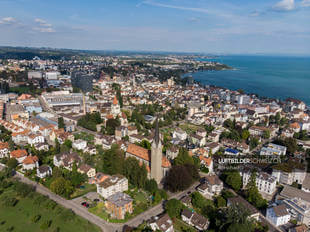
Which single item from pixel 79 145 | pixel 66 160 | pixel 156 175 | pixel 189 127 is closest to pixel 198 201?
pixel 156 175

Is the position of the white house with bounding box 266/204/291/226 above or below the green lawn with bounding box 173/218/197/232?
above

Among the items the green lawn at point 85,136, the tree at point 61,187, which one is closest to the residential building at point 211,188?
the tree at point 61,187

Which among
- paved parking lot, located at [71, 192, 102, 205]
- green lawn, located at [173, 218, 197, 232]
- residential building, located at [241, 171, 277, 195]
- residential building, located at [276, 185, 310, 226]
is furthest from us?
residential building, located at [241, 171, 277, 195]

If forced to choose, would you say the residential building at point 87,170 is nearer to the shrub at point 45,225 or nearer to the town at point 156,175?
the town at point 156,175

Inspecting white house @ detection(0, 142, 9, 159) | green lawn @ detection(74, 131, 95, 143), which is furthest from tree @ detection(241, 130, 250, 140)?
white house @ detection(0, 142, 9, 159)

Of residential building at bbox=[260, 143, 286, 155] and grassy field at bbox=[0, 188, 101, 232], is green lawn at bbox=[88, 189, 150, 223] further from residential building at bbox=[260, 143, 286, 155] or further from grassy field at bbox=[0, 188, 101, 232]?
residential building at bbox=[260, 143, 286, 155]

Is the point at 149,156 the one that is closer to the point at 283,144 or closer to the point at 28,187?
the point at 28,187

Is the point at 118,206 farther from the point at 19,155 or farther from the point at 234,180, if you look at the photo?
the point at 19,155

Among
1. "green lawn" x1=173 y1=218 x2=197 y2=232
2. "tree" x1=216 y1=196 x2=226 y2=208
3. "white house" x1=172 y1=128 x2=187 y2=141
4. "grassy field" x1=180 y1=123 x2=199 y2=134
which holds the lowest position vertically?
"green lawn" x1=173 y1=218 x2=197 y2=232

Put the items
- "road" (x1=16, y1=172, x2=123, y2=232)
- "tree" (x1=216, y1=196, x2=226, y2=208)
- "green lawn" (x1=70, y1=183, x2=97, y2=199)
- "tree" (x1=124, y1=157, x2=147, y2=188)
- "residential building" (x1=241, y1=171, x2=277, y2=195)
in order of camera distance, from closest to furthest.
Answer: "road" (x1=16, y1=172, x2=123, y2=232)
"tree" (x1=216, y1=196, x2=226, y2=208)
"green lawn" (x1=70, y1=183, x2=97, y2=199)
"tree" (x1=124, y1=157, x2=147, y2=188)
"residential building" (x1=241, y1=171, x2=277, y2=195)
